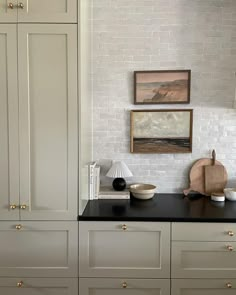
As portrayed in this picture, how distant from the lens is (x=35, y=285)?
2215 mm

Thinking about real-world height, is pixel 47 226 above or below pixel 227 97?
below

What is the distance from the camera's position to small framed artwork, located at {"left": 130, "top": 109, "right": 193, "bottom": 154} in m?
2.71

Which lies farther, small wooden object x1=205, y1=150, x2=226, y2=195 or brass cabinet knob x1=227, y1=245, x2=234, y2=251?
small wooden object x1=205, y1=150, x2=226, y2=195

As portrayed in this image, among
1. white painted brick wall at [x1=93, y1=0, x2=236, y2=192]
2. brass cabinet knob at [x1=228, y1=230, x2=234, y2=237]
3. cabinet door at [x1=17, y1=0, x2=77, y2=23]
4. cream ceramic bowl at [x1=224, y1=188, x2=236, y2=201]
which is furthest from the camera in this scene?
white painted brick wall at [x1=93, y1=0, x2=236, y2=192]

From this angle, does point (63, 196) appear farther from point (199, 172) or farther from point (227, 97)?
point (227, 97)

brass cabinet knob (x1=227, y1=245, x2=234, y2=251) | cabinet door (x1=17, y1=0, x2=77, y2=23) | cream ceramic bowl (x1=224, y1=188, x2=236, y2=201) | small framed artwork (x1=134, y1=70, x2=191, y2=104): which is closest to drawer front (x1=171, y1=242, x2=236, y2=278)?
brass cabinet knob (x1=227, y1=245, x2=234, y2=251)

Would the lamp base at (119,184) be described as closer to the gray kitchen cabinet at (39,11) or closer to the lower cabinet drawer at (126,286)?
the lower cabinet drawer at (126,286)

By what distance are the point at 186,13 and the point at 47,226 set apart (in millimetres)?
1803

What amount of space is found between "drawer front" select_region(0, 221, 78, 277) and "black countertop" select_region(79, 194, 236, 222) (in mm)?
173

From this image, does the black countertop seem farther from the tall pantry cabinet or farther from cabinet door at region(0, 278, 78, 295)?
cabinet door at region(0, 278, 78, 295)

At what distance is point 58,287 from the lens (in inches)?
87.5

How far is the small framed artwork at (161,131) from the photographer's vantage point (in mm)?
2707

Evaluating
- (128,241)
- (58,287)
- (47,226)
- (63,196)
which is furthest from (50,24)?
(58,287)

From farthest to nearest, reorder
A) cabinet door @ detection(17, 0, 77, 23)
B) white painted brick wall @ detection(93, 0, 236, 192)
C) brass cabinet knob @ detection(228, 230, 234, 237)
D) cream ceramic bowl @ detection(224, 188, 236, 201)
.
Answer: white painted brick wall @ detection(93, 0, 236, 192) < cream ceramic bowl @ detection(224, 188, 236, 201) < brass cabinet knob @ detection(228, 230, 234, 237) < cabinet door @ detection(17, 0, 77, 23)
